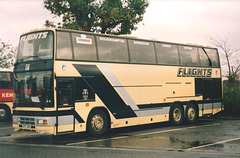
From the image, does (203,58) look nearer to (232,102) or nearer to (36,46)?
(232,102)

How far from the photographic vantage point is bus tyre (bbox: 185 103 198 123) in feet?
61.9

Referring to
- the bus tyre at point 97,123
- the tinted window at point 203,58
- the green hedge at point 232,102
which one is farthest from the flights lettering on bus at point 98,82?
the green hedge at point 232,102

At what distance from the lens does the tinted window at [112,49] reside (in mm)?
14508

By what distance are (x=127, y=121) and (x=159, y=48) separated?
4.16 metres

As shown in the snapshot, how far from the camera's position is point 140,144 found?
11.7 metres

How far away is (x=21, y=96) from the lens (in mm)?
13289

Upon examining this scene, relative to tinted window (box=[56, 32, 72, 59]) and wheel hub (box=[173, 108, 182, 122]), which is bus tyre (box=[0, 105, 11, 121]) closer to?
wheel hub (box=[173, 108, 182, 122])

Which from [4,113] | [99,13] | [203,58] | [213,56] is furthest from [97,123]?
[99,13]

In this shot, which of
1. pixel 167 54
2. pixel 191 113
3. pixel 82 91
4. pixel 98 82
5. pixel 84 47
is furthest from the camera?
pixel 191 113

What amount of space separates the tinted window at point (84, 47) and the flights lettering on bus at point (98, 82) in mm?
39

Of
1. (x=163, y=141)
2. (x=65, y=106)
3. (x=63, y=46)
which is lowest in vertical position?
(x=163, y=141)

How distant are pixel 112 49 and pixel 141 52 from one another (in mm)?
1845

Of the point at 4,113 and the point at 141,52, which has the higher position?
the point at 141,52

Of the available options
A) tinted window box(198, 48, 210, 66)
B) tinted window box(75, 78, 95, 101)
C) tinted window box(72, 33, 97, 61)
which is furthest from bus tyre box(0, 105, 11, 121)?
tinted window box(198, 48, 210, 66)
